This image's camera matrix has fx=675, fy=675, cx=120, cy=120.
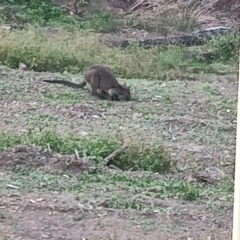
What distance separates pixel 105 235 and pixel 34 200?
0.19 m

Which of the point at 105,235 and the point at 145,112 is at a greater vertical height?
the point at 145,112

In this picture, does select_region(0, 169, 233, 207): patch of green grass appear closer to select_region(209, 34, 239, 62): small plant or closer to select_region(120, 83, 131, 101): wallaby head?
select_region(120, 83, 131, 101): wallaby head

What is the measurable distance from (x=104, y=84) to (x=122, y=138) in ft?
0.45

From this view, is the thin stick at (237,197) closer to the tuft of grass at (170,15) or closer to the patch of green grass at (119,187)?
the patch of green grass at (119,187)

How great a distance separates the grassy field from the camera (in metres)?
1.60

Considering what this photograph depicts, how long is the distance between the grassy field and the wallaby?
0.6 inches

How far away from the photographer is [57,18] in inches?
63.5

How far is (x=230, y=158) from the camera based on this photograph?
1.61 m

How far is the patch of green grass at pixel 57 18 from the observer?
63.1 inches

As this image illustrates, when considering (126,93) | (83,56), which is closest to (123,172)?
(126,93)

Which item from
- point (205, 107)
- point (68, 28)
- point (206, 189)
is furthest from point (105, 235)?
point (68, 28)

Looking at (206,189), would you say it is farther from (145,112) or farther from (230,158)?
(145,112)

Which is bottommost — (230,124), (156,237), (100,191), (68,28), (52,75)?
(156,237)

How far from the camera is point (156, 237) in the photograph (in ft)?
5.24
